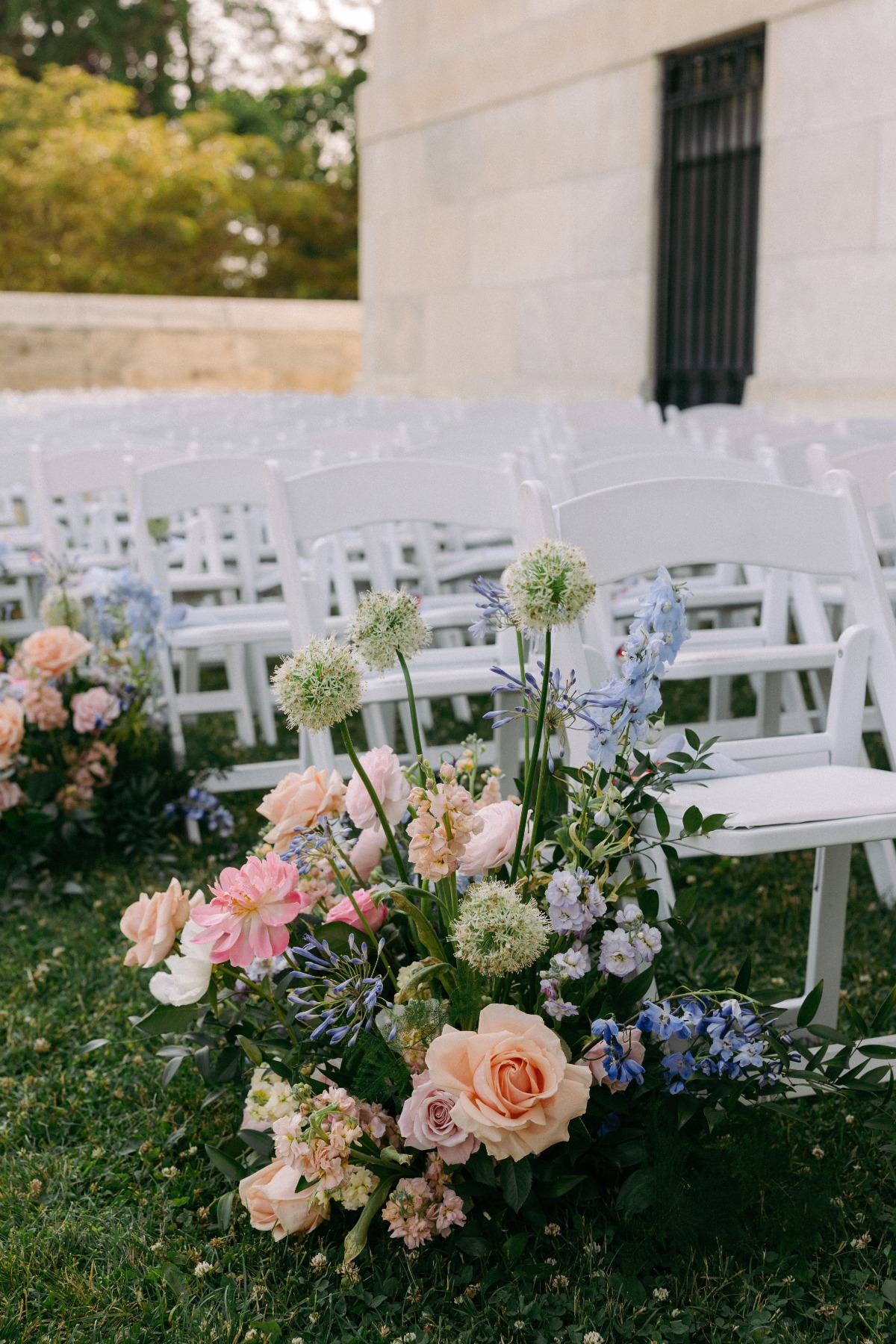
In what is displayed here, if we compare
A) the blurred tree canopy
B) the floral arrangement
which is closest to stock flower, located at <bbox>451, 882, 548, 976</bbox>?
the floral arrangement

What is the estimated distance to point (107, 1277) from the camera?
81.8 inches

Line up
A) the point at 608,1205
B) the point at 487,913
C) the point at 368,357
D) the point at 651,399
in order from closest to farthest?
1. the point at 487,913
2. the point at 608,1205
3. the point at 651,399
4. the point at 368,357

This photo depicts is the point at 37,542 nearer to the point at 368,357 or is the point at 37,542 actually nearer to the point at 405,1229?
the point at 405,1229

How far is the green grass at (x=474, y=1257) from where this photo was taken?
195cm

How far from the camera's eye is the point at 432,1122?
196 cm

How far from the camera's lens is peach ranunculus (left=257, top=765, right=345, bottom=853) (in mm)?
2205

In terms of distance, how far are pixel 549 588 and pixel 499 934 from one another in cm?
45

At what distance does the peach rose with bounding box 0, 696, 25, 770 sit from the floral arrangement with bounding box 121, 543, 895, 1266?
1551mm

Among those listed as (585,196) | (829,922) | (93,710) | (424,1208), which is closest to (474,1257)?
(424,1208)

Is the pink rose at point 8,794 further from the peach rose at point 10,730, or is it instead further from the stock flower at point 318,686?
the stock flower at point 318,686

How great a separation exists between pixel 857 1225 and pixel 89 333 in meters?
18.4

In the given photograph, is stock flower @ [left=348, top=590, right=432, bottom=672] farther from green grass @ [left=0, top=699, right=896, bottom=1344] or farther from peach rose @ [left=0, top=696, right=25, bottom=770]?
peach rose @ [left=0, top=696, right=25, bottom=770]

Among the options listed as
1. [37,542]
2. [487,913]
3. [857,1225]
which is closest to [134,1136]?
[487,913]

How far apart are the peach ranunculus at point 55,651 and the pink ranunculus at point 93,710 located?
3.8 inches
